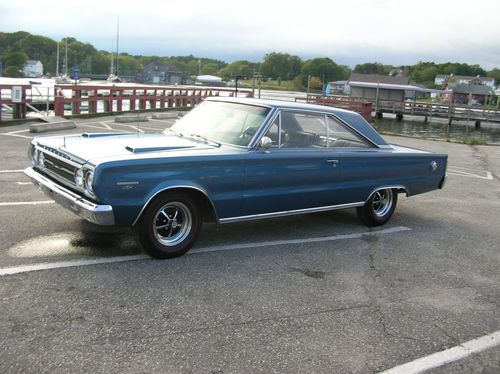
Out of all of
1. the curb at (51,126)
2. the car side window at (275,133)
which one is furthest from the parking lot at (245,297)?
the curb at (51,126)

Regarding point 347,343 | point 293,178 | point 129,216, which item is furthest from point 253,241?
point 347,343

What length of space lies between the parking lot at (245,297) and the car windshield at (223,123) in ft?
3.62

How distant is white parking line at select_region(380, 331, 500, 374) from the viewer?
10.8ft

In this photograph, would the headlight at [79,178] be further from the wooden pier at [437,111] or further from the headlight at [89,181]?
the wooden pier at [437,111]

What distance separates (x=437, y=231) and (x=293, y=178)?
8.02ft

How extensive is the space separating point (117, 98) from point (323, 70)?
6465 cm

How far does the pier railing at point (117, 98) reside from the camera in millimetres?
19094

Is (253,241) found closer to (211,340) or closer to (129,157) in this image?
(129,157)

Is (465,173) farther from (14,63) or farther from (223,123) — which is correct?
(14,63)

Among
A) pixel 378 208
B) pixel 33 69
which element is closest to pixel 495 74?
pixel 33 69

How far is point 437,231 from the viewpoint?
680cm

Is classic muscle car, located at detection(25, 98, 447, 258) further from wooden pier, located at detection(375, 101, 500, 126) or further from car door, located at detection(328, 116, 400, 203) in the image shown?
wooden pier, located at detection(375, 101, 500, 126)

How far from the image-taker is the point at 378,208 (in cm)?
683

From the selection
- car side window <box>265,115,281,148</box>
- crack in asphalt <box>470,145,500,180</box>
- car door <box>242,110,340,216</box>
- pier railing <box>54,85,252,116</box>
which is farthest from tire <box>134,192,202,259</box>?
pier railing <box>54,85,252,116</box>
